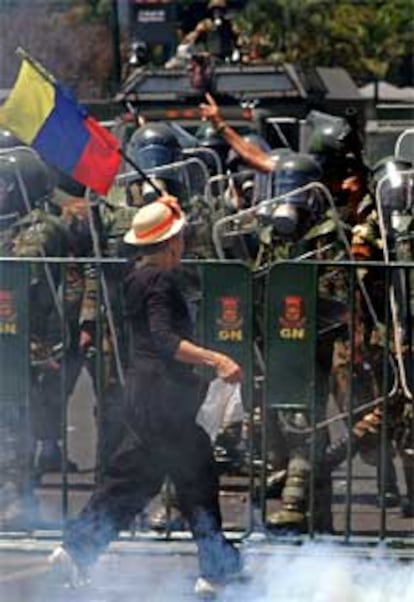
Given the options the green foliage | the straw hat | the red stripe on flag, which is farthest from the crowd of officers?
the green foliage

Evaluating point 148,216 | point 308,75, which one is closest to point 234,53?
point 308,75

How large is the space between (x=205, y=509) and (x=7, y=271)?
1.38m

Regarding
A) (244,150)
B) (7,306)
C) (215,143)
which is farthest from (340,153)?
(215,143)

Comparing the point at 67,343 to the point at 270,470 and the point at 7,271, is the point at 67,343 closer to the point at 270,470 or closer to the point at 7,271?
the point at 7,271

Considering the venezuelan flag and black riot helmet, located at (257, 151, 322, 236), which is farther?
black riot helmet, located at (257, 151, 322, 236)

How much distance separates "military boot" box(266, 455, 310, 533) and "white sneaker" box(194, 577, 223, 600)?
90 cm

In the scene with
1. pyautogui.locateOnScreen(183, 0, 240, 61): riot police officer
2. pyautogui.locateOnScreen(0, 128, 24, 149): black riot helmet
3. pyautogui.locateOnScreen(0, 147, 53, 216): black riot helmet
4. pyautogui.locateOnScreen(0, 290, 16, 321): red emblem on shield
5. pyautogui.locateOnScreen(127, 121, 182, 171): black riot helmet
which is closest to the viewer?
pyautogui.locateOnScreen(0, 290, 16, 321): red emblem on shield

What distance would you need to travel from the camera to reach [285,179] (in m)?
9.00

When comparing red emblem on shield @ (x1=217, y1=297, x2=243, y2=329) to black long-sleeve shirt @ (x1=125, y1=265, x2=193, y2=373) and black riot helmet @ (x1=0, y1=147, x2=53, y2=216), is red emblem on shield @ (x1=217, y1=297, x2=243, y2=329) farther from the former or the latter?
black riot helmet @ (x1=0, y1=147, x2=53, y2=216)

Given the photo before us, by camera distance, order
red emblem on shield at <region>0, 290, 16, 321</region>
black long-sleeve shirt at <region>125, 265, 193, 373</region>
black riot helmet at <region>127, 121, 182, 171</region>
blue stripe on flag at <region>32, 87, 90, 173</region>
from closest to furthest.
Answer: black long-sleeve shirt at <region>125, 265, 193, 373</region>
red emblem on shield at <region>0, 290, 16, 321</region>
blue stripe on flag at <region>32, 87, 90, 173</region>
black riot helmet at <region>127, 121, 182, 171</region>

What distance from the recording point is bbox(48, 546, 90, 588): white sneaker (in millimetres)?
6570

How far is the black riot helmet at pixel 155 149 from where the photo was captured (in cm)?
1024

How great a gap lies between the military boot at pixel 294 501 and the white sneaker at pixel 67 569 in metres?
1.13

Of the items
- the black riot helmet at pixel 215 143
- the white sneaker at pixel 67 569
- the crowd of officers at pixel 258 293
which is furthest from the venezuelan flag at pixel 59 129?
the black riot helmet at pixel 215 143
